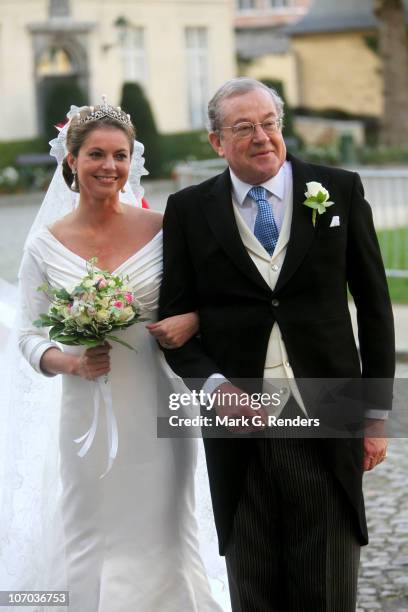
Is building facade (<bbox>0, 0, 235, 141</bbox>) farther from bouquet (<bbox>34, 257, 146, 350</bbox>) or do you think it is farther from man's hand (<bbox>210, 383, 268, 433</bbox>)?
man's hand (<bbox>210, 383, 268, 433</bbox>)

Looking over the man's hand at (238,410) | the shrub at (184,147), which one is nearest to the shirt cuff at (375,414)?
the man's hand at (238,410)

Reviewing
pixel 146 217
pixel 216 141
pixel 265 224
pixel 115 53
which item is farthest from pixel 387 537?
pixel 115 53

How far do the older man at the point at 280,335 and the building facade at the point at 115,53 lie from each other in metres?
24.3

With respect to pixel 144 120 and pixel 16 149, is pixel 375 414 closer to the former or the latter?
pixel 16 149

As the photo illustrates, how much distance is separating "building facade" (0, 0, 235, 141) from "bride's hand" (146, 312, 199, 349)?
79.9ft

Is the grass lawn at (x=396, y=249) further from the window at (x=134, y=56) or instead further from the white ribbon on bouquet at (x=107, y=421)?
the window at (x=134, y=56)

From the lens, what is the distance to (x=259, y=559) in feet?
12.5

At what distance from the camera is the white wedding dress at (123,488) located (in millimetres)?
4348

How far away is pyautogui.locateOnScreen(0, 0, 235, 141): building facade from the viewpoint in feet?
97.7

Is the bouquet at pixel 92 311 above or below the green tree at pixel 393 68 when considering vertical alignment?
below

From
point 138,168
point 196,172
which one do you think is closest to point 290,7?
point 196,172

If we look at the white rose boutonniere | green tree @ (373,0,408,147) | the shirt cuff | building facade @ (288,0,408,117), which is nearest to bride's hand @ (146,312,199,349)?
the white rose boutonniere

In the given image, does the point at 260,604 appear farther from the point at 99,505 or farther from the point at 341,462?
the point at 99,505

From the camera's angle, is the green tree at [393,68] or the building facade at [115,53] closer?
the building facade at [115,53]
